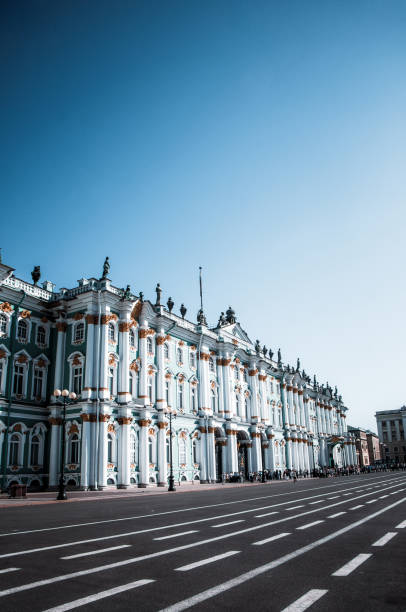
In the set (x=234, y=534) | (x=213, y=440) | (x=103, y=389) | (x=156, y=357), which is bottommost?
(x=234, y=534)

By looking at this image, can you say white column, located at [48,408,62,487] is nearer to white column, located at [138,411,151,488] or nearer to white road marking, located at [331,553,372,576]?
white column, located at [138,411,151,488]

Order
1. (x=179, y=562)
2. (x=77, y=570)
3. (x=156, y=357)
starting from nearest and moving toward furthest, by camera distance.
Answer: (x=77, y=570), (x=179, y=562), (x=156, y=357)

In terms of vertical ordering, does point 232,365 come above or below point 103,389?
above

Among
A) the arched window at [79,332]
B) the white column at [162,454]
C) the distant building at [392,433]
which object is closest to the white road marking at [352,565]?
the arched window at [79,332]

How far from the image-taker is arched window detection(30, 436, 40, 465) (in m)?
40.0

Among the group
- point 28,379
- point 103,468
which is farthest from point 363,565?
point 28,379

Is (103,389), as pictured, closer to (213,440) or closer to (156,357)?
(156,357)

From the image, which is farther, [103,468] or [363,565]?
[103,468]

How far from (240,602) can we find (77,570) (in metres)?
3.20

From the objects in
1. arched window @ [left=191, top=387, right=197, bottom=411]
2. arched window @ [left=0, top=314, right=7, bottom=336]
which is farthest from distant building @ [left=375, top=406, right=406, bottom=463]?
arched window @ [left=0, top=314, right=7, bottom=336]

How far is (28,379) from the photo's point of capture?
41062 mm

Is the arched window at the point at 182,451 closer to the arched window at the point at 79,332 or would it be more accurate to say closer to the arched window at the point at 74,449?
the arched window at the point at 74,449

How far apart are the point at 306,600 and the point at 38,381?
39.2m

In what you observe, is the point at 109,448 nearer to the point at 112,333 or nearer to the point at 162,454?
the point at 162,454
